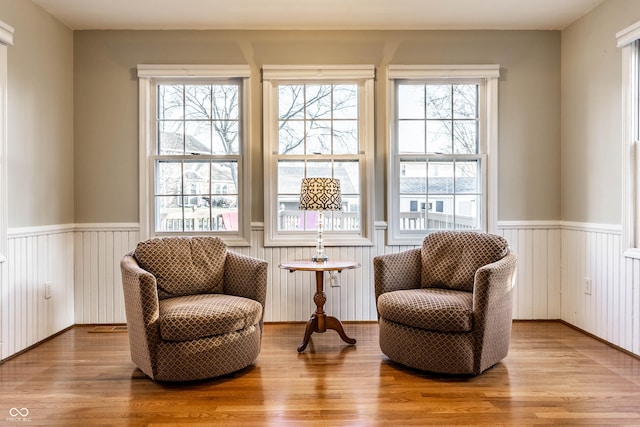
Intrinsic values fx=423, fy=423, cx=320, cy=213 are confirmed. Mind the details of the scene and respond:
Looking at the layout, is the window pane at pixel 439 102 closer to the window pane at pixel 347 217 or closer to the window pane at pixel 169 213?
the window pane at pixel 347 217

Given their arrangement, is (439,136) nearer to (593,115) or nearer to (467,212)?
(467,212)

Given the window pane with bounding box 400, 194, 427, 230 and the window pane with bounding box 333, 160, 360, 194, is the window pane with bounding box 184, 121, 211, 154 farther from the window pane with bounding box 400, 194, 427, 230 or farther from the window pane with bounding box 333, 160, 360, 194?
the window pane with bounding box 400, 194, 427, 230

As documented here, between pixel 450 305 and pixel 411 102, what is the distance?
1.99 meters

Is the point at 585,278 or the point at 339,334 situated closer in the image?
the point at 339,334

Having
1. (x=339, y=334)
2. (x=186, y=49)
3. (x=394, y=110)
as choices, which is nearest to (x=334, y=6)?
(x=394, y=110)

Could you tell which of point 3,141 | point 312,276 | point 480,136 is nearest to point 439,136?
point 480,136

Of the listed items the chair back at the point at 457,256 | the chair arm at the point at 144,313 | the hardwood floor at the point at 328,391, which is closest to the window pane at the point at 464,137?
the chair back at the point at 457,256

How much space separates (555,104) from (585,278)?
153 centimetres

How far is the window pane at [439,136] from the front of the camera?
380 cm

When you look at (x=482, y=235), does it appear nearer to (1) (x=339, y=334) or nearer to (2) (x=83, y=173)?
(1) (x=339, y=334)

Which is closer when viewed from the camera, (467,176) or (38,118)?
(38,118)

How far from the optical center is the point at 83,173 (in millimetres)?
3678

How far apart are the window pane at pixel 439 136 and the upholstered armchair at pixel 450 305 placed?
1007 millimetres

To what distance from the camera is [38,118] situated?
3.24 meters
